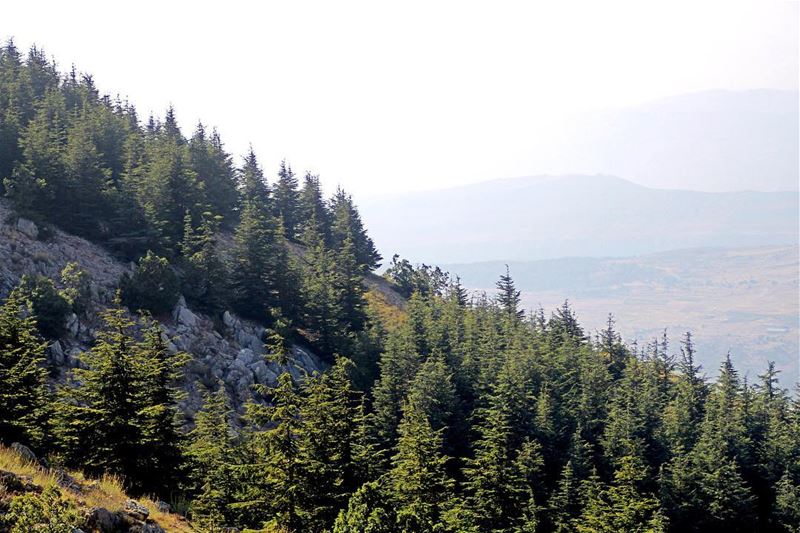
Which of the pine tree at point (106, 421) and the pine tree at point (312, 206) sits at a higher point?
the pine tree at point (312, 206)

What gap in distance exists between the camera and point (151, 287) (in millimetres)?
43281

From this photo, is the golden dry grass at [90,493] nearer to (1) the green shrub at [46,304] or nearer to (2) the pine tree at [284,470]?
(2) the pine tree at [284,470]

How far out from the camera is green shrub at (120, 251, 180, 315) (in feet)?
140

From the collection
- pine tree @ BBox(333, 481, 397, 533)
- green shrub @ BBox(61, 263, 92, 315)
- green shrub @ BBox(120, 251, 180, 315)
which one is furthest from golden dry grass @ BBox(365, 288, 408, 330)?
pine tree @ BBox(333, 481, 397, 533)

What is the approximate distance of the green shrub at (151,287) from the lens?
1679 inches

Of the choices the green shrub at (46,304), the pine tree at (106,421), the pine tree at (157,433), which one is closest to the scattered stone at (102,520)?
the pine tree at (157,433)

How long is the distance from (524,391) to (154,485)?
32.7 m

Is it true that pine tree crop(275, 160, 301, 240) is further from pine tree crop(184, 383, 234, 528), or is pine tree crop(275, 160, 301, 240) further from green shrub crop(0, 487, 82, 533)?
green shrub crop(0, 487, 82, 533)

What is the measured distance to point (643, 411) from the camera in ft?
157

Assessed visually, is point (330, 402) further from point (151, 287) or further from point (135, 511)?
point (151, 287)

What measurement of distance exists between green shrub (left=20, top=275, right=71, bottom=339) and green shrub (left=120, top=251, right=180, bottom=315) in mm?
6163

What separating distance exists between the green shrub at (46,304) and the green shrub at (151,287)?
616 centimetres

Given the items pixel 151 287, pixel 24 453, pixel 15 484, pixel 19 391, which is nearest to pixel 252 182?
pixel 151 287

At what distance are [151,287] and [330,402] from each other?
27.0m
